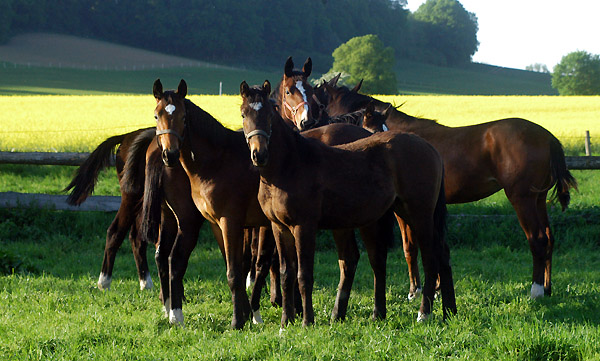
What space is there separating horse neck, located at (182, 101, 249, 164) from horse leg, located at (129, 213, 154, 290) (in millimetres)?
2306

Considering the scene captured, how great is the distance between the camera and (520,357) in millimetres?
4148

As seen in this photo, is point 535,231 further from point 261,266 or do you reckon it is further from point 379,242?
point 261,266

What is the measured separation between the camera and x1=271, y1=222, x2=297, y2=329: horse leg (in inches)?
214

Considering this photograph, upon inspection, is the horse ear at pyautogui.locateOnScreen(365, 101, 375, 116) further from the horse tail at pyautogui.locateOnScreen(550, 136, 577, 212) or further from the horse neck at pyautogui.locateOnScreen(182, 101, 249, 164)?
the horse neck at pyautogui.locateOnScreen(182, 101, 249, 164)

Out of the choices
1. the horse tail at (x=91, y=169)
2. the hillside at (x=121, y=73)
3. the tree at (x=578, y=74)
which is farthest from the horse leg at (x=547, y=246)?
the tree at (x=578, y=74)

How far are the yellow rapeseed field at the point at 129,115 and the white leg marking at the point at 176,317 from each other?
10957 millimetres

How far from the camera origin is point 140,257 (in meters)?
7.48

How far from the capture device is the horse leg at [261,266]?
5917 millimetres

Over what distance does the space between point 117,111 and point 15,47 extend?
44.7 m

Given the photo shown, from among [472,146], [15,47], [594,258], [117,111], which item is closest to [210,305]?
[472,146]

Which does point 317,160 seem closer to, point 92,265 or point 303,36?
point 92,265

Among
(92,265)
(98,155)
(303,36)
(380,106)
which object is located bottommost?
(92,265)

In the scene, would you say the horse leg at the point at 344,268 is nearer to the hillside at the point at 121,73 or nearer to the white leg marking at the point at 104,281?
the white leg marking at the point at 104,281

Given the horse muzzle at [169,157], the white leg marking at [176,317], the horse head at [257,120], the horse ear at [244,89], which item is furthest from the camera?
the white leg marking at [176,317]
